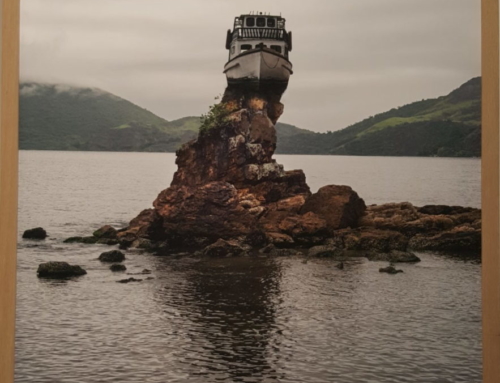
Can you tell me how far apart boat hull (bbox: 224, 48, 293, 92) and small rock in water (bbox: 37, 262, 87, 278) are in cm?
564

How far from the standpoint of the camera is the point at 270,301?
46.7ft

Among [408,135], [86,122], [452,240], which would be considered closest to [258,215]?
[452,240]

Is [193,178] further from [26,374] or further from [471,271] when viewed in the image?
[26,374]

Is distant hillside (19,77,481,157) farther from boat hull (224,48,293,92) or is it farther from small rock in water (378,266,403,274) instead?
small rock in water (378,266,403,274)

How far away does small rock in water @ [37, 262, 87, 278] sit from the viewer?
14.9 meters

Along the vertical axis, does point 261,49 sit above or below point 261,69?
above

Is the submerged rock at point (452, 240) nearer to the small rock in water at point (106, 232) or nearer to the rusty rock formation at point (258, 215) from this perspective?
the rusty rock formation at point (258, 215)

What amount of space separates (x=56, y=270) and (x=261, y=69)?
6435 mm

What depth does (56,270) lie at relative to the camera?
49.7 ft

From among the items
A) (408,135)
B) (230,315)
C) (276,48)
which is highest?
(276,48)

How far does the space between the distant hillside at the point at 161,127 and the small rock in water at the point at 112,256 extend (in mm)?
4243

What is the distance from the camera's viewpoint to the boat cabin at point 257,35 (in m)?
13.0

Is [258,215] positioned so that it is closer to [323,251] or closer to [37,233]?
[323,251]

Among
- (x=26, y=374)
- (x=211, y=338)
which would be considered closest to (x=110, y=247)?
(x=211, y=338)
